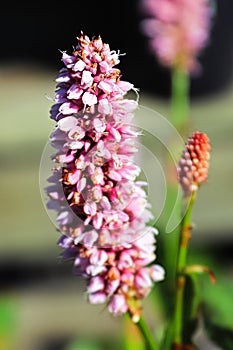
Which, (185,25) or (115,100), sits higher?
(185,25)

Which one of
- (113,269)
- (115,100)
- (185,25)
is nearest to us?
(115,100)

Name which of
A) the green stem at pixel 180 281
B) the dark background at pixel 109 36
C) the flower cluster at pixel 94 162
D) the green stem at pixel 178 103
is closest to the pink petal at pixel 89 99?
the flower cluster at pixel 94 162

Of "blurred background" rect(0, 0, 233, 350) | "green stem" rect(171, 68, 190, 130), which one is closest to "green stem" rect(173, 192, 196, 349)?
"green stem" rect(171, 68, 190, 130)

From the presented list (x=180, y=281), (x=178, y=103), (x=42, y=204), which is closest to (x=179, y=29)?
(x=178, y=103)

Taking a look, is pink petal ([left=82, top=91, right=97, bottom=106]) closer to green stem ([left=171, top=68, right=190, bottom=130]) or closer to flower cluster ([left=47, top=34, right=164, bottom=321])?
flower cluster ([left=47, top=34, right=164, bottom=321])

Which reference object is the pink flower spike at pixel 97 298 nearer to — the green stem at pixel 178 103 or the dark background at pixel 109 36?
the green stem at pixel 178 103

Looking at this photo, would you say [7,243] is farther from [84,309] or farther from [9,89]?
[9,89]

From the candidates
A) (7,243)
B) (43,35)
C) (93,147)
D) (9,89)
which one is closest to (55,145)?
(93,147)
